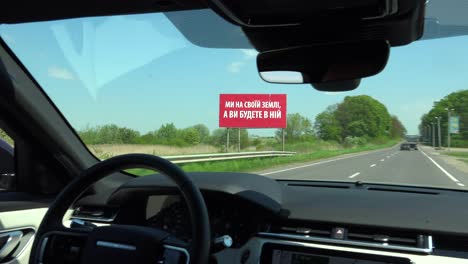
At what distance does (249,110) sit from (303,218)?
95 centimetres

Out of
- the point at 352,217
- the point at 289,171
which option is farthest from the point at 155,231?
the point at 289,171

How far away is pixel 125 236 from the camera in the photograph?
1.94m

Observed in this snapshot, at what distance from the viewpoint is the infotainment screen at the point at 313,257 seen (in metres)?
2.34

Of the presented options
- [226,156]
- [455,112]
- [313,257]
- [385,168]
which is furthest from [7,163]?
[385,168]

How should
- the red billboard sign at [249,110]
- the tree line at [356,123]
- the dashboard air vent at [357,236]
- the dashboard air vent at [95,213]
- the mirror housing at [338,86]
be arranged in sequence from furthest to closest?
the red billboard sign at [249,110], the tree line at [356,123], the dashboard air vent at [95,213], the dashboard air vent at [357,236], the mirror housing at [338,86]

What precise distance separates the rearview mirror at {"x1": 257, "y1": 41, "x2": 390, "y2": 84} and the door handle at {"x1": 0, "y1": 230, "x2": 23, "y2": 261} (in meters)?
1.78

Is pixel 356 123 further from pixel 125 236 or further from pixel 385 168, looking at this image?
pixel 125 236

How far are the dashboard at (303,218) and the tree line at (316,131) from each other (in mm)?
397

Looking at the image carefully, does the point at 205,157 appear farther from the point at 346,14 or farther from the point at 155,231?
the point at 346,14

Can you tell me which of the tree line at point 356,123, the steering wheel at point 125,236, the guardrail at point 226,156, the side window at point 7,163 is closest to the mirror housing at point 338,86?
the steering wheel at point 125,236

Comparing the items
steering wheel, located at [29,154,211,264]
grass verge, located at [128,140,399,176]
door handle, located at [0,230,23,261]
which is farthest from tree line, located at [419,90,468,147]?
door handle, located at [0,230,23,261]

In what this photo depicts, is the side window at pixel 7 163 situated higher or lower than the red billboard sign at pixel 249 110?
lower

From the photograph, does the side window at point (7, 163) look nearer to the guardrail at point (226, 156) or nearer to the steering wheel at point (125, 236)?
the guardrail at point (226, 156)

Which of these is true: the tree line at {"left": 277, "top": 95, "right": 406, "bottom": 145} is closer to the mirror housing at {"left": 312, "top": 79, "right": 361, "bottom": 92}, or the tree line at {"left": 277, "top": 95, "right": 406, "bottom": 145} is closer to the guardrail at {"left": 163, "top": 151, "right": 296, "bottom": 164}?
the guardrail at {"left": 163, "top": 151, "right": 296, "bottom": 164}
